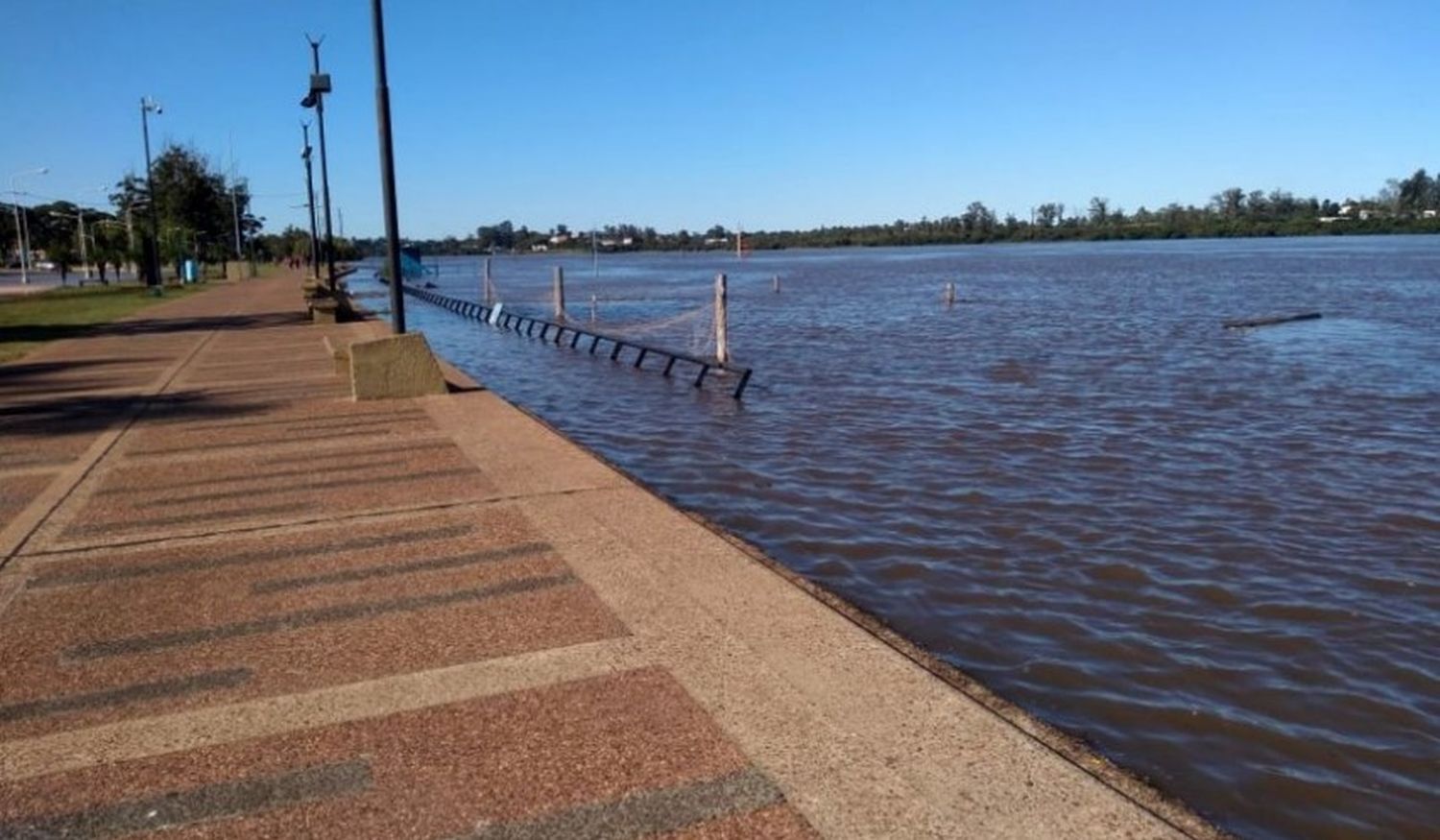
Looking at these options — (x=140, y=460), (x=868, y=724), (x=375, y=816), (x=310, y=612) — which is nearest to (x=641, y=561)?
(x=310, y=612)

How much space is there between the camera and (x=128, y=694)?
4.43 meters

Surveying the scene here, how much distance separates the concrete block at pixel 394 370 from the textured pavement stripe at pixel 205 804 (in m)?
9.12

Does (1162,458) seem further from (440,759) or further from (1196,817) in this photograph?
(440,759)

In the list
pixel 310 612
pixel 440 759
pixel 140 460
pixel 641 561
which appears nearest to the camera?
pixel 440 759

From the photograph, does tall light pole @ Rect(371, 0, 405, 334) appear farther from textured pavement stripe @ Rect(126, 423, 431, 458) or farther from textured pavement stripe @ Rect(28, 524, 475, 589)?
textured pavement stripe @ Rect(28, 524, 475, 589)

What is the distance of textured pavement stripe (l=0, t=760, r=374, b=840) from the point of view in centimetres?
340

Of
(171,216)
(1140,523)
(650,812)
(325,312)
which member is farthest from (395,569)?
(171,216)

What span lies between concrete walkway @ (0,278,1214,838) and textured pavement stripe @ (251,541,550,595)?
0.07 feet

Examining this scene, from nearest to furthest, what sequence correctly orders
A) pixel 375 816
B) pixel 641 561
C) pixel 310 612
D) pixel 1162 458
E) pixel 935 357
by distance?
pixel 375 816 < pixel 310 612 < pixel 641 561 < pixel 1162 458 < pixel 935 357

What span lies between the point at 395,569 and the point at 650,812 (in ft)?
Answer: 9.89

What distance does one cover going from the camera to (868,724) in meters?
3.99

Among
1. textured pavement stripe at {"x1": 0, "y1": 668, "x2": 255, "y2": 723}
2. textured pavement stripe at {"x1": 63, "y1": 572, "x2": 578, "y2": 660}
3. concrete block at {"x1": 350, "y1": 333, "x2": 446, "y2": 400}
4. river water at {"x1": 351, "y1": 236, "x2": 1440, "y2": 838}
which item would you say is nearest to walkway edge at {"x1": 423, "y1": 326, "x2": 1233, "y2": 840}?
river water at {"x1": 351, "y1": 236, "x2": 1440, "y2": 838}

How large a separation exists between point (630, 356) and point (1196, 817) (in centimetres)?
2091

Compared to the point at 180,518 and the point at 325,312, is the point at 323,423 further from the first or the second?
the point at 325,312
